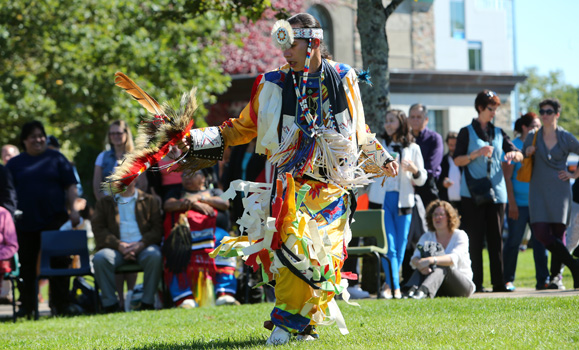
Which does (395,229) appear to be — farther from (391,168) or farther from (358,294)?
(391,168)

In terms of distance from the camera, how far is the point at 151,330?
23.7 ft

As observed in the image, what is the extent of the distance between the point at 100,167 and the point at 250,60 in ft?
59.0

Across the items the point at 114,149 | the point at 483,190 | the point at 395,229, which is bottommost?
the point at 395,229

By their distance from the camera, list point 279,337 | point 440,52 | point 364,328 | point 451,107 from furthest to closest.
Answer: point 440,52 → point 451,107 → point 364,328 → point 279,337

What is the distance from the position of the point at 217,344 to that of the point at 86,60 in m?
15.7

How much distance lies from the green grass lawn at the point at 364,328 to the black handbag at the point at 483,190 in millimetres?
1940

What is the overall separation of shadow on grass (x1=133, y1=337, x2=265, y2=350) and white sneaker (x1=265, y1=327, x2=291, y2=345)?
112mm

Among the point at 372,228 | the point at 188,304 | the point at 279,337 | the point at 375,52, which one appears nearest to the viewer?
the point at 279,337

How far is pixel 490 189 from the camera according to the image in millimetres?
9664

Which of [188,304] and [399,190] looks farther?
[399,190]

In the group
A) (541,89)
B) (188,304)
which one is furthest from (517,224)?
(541,89)

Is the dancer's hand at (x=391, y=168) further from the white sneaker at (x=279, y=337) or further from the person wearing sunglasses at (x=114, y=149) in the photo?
the person wearing sunglasses at (x=114, y=149)

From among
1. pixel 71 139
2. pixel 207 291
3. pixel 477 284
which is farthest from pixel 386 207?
pixel 71 139

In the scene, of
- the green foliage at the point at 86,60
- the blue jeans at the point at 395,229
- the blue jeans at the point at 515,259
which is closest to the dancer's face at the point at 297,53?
the blue jeans at the point at 395,229
